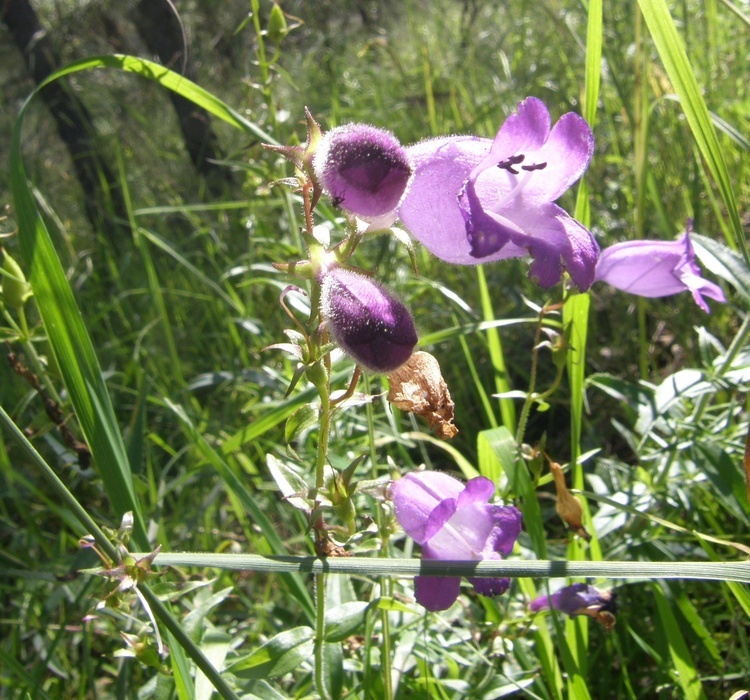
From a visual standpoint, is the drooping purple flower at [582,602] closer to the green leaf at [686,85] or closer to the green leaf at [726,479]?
the green leaf at [726,479]

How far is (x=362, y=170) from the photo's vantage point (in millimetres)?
944

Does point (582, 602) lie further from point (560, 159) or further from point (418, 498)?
point (560, 159)

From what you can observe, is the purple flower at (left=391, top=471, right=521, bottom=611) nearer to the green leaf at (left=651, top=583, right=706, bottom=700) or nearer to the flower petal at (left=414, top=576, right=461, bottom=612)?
the flower petal at (left=414, top=576, right=461, bottom=612)

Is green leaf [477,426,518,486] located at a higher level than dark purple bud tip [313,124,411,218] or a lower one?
lower

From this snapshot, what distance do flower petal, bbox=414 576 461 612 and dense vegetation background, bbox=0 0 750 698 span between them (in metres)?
0.33

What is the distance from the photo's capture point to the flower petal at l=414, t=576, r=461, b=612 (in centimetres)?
107

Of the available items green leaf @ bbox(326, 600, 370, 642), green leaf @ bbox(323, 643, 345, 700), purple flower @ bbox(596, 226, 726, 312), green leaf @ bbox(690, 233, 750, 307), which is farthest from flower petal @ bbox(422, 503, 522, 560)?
green leaf @ bbox(690, 233, 750, 307)

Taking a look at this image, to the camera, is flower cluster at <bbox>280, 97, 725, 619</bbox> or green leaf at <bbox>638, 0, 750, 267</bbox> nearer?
flower cluster at <bbox>280, 97, 725, 619</bbox>

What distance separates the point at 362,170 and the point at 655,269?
2.68 feet

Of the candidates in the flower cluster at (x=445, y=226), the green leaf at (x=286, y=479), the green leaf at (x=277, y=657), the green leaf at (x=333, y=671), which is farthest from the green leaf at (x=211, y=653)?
the flower cluster at (x=445, y=226)

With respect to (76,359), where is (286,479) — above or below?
below

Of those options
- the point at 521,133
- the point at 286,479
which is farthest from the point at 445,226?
the point at 286,479

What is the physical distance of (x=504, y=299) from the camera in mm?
2973

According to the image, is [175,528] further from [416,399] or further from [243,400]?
[416,399]
